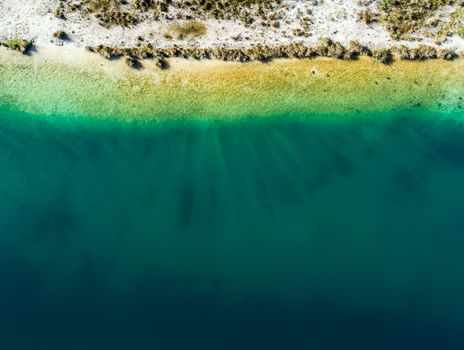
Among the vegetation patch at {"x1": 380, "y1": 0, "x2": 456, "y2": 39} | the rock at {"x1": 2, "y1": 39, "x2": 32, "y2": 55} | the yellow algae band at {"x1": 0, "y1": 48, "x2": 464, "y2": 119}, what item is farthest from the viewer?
the vegetation patch at {"x1": 380, "y1": 0, "x2": 456, "y2": 39}

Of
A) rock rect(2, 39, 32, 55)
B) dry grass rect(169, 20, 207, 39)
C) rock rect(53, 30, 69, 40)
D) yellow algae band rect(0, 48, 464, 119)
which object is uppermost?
dry grass rect(169, 20, 207, 39)

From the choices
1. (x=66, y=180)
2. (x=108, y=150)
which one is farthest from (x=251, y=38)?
(x=66, y=180)

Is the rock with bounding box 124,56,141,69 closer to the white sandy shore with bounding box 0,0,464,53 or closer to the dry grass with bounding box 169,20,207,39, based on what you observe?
the white sandy shore with bounding box 0,0,464,53

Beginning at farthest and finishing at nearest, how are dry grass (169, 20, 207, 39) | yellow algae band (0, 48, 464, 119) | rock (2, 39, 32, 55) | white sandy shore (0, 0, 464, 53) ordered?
1. dry grass (169, 20, 207, 39)
2. white sandy shore (0, 0, 464, 53)
3. rock (2, 39, 32, 55)
4. yellow algae band (0, 48, 464, 119)

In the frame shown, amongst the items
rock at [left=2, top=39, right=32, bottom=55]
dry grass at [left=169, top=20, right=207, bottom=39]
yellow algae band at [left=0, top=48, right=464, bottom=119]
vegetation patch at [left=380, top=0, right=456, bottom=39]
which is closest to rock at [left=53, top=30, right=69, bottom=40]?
yellow algae band at [left=0, top=48, right=464, bottom=119]

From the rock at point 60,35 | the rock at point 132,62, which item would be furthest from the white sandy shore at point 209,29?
the rock at point 132,62

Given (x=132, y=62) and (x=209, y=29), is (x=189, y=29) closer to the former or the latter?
(x=209, y=29)
